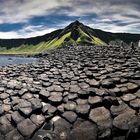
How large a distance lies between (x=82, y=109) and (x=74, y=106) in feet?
2.03

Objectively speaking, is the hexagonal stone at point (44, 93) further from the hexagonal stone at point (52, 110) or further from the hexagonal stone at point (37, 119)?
the hexagonal stone at point (37, 119)

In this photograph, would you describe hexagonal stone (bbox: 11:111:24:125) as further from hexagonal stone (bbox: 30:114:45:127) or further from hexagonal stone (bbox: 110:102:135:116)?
hexagonal stone (bbox: 110:102:135:116)

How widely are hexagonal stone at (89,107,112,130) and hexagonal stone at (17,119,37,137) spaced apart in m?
2.39

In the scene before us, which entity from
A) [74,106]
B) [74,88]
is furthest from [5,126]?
[74,88]

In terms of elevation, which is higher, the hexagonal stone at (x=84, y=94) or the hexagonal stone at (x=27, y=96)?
the hexagonal stone at (x=84, y=94)

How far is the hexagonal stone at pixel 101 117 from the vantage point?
32.2 feet

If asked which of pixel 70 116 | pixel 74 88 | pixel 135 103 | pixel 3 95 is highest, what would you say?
pixel 74 88

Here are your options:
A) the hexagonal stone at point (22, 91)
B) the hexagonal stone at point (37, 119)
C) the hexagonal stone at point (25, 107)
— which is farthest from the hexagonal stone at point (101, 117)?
the hexagonal stone at point (22, 91)

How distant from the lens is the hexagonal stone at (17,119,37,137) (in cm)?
1004

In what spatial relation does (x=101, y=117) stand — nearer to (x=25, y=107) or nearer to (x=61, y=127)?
(x=61, y=127)

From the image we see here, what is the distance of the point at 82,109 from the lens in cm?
1116

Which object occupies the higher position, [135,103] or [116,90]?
[116,90]

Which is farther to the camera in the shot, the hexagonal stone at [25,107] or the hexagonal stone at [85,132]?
the hexagonal stone at [25,107]

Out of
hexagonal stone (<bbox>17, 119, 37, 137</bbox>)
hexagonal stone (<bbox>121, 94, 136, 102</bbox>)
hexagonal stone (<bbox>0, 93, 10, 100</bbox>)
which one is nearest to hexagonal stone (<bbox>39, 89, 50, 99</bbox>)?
hexagonal stone (<bbox>0, 93, 10, 100</bbox>)
